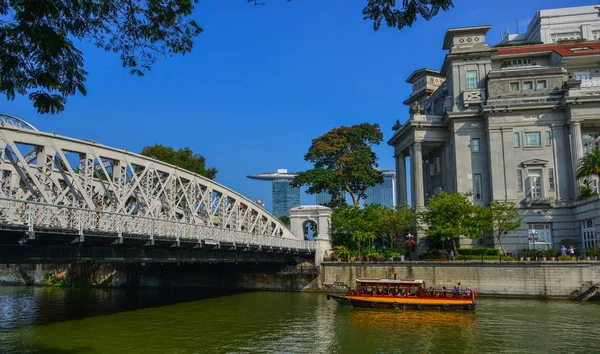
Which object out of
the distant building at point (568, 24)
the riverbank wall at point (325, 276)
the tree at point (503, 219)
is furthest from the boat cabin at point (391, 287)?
the distant building at point (568, 24)

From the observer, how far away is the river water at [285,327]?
25.0 meters

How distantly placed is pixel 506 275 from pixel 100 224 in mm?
35296

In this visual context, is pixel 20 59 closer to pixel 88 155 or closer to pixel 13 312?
pixel 88 155

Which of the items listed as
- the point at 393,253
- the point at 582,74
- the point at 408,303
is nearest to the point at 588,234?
the point at 393,253

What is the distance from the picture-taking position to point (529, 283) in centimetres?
4450

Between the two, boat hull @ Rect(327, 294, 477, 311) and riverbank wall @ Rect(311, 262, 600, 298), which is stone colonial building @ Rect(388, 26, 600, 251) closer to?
riverbank wall @ Rect(311, 262, 600, 298)

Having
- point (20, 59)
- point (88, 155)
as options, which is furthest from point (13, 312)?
point (20, 59)

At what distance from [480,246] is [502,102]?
54.2 feet

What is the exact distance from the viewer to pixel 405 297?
37.8 m

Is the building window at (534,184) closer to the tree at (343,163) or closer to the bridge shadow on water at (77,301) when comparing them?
the tree at (343,163)

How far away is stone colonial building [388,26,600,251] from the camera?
53.7m

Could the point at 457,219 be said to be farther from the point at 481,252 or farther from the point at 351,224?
the point at 351,224

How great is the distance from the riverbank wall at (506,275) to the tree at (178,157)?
29175mm

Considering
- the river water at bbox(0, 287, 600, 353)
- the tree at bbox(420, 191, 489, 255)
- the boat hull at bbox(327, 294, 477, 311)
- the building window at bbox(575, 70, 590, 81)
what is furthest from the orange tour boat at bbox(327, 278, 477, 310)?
the building window at bbox(575, 70, 590, 81)
